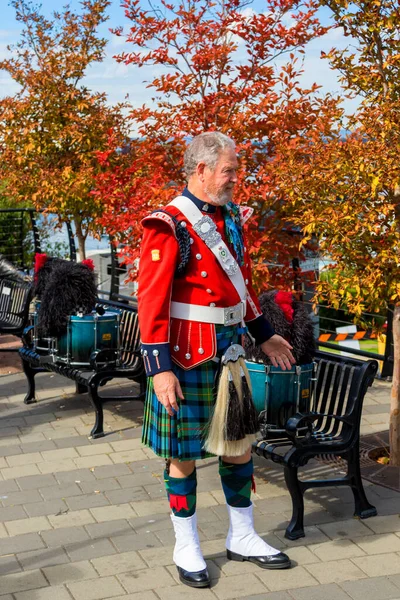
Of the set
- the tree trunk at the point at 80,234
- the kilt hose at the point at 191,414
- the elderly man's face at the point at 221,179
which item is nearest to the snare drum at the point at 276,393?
the kilt hose at the point at 191,414

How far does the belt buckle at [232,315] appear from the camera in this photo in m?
4.43

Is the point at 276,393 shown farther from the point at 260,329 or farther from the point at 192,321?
the point at 192,321

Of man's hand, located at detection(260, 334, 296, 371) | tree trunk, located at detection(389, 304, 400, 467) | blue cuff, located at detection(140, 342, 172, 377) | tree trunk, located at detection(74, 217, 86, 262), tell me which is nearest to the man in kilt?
blue cuff, located at detection(140, 342, 172, 377)

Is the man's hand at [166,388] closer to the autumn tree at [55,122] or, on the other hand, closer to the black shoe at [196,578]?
the black shoe at [196,578]

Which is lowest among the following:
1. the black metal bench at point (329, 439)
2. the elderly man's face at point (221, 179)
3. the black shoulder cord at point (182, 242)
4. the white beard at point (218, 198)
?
the black metal bench at point (329, 439)

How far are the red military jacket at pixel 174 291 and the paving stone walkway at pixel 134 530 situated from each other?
101cm

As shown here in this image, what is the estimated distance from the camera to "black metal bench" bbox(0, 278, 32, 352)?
8.61 m

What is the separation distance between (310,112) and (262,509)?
2967 millimetres

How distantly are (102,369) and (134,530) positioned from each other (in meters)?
1.99

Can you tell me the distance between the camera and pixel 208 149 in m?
4.34

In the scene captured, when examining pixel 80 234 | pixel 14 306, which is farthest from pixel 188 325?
pixel 80 234

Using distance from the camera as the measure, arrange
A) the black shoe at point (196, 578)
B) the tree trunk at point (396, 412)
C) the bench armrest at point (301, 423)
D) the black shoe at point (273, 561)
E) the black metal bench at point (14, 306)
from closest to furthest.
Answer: the black shoe at point (196, 578) → the black shoe at point (273, 561) → the bench armrest at point (301, 423) → the tree trunk at point (396, 412) → the black metal bench at point (14, 306)

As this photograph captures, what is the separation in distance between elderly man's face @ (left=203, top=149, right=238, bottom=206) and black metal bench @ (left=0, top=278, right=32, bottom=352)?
4.17 metres

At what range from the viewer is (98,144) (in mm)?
10000
